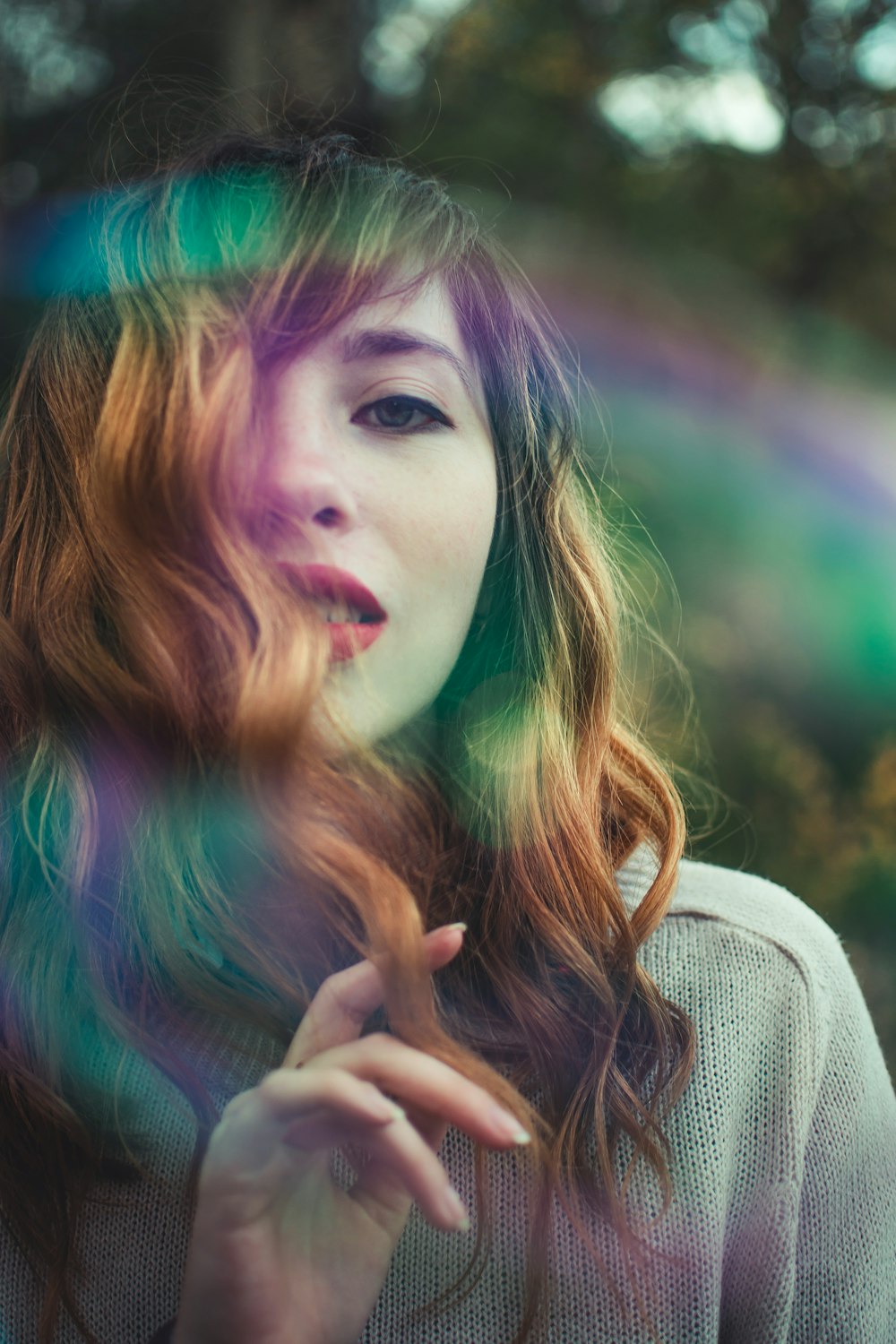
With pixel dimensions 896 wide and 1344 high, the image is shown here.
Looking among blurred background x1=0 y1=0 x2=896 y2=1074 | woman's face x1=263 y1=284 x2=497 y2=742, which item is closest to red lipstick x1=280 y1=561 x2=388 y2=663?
woman's face x1=263 y1=284 x2=497 y2=742

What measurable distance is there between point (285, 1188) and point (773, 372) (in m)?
6.26

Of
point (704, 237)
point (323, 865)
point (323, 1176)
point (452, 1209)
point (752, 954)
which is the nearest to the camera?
point (452, 1209)

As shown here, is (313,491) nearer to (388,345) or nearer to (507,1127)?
(388,345)

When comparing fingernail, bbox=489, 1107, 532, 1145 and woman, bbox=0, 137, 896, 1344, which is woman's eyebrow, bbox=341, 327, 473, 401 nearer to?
woman, bbox=0, 137, 896, 1344

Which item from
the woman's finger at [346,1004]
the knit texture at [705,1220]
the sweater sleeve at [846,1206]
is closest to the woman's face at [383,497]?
the woman's finger at [346,1004]

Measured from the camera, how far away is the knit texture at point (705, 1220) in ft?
4.13

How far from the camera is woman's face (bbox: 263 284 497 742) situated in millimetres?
1218

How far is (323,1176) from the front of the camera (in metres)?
1.02

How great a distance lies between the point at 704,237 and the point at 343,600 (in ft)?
18.7

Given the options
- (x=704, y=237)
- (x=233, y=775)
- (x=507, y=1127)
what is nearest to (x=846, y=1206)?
(x=507, y=1127)

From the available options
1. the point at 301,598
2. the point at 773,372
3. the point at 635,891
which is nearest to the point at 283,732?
the point at 301,598

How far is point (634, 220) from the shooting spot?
6020 millimetres

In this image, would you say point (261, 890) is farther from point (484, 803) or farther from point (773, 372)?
point (773, 372)

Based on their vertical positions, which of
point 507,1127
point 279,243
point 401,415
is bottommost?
point 507,1127
